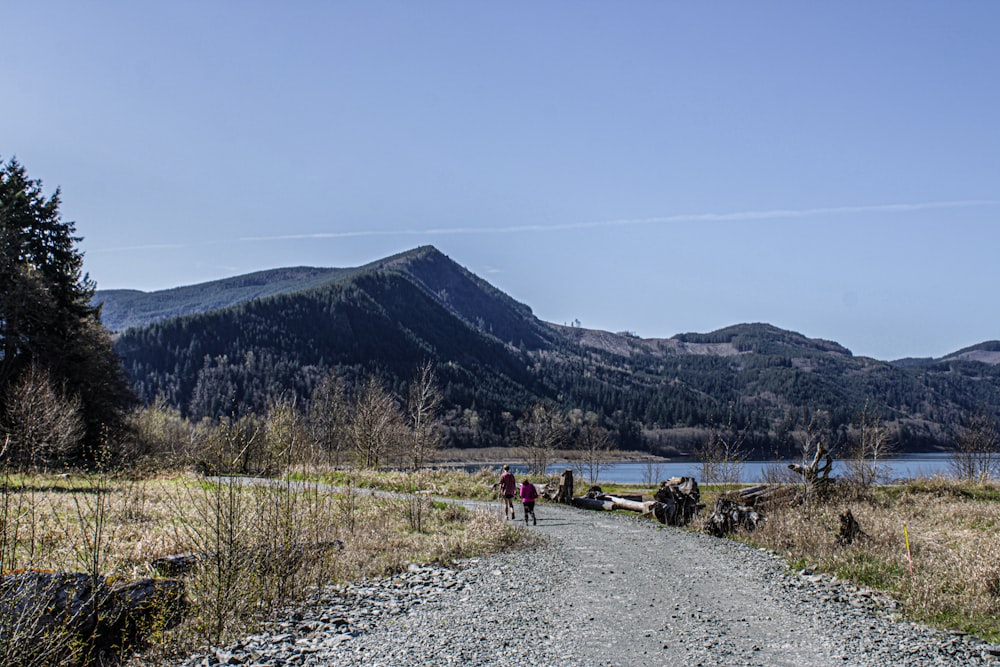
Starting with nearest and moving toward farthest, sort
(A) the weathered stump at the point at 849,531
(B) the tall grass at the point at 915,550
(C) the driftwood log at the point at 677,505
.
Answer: (B) the tall grass at the point at 915,550 → (A) the weathered stump at the point at 849,531 → (C) the driftwood log at the point at 677,505

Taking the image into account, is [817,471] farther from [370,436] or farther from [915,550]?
[370,436]

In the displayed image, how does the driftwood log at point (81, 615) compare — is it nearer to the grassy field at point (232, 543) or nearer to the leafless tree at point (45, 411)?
the grassy field at point (232, 543)

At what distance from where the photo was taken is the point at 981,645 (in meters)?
9.63

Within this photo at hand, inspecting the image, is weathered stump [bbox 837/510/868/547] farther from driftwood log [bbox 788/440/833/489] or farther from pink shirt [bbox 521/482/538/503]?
pink shirt [bbox 521/482/538/503]

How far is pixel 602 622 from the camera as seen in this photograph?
10531mm

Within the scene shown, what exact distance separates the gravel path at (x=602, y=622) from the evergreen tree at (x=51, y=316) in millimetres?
27008

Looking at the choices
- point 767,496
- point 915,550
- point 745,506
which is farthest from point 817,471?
point 915,550

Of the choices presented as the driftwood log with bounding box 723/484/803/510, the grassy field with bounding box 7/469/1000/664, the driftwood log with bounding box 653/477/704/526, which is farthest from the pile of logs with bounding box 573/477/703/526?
the grassy field with bounding box 7/469/1000/664

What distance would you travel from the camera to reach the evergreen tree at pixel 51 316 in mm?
34062

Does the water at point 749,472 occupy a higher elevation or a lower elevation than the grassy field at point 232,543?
lower

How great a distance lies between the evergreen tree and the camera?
34.1 metres

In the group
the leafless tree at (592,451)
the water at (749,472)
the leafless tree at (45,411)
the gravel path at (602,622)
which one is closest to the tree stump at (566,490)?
the water at (749,472)

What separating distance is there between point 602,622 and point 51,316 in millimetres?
35648

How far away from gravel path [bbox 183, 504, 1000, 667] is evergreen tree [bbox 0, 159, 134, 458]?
27008 millimetres
